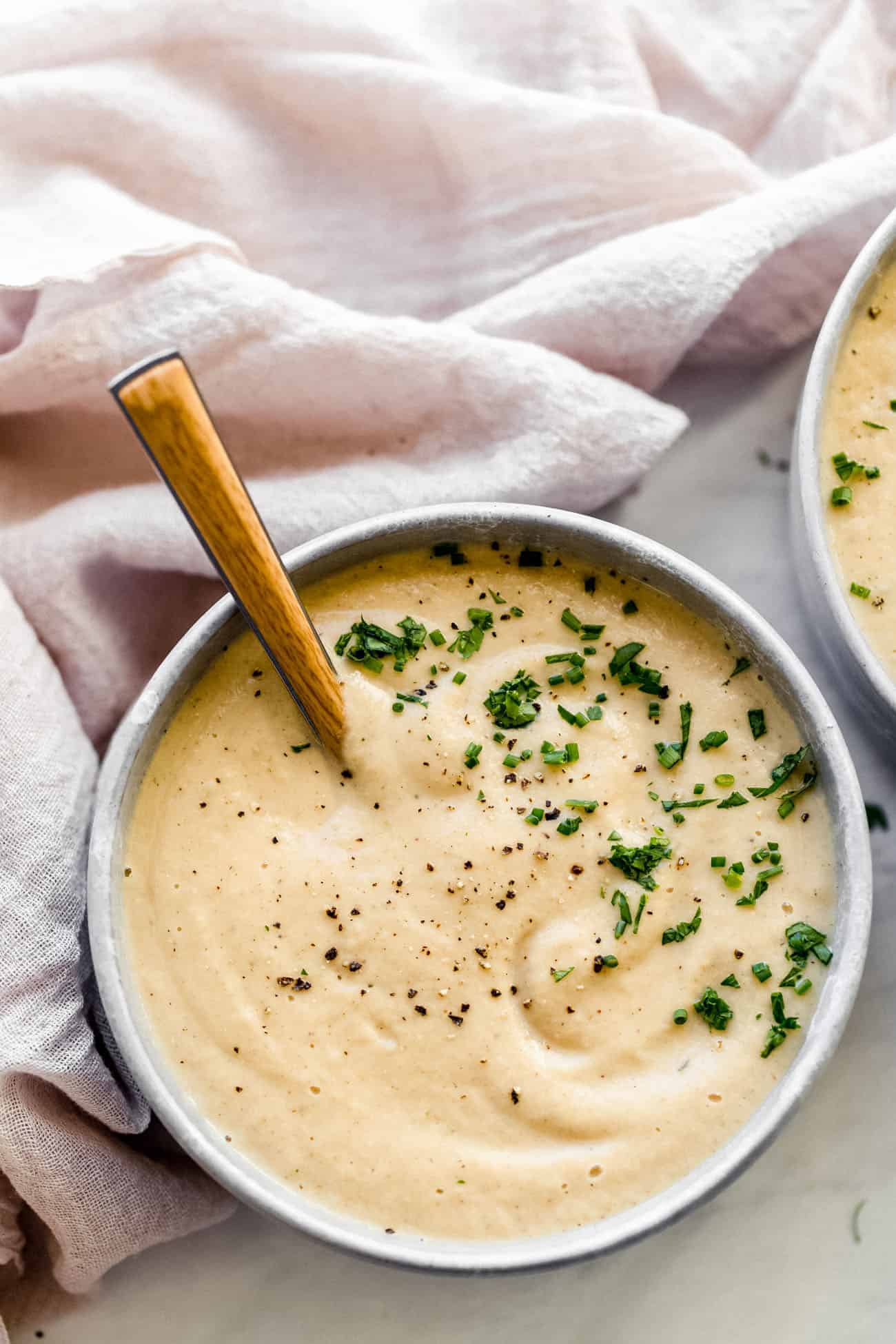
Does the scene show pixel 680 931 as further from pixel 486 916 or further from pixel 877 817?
pixel 877 817

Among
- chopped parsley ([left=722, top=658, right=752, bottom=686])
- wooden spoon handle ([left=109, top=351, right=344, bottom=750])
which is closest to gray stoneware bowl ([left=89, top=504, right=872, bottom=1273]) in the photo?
chopped parsley ([left=722, top=658, right=752, bottom=686])

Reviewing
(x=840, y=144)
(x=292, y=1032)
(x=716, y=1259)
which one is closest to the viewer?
(x=292, y=1032)

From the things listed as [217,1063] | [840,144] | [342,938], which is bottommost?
[217,1063]

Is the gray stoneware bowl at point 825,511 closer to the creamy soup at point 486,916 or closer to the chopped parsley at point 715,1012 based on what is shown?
the creamy soup at point 486,916

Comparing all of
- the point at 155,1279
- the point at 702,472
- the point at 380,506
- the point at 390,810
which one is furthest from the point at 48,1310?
the point at 702,472

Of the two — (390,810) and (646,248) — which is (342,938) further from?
(646,248)

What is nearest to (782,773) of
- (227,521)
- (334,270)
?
(227,521)
